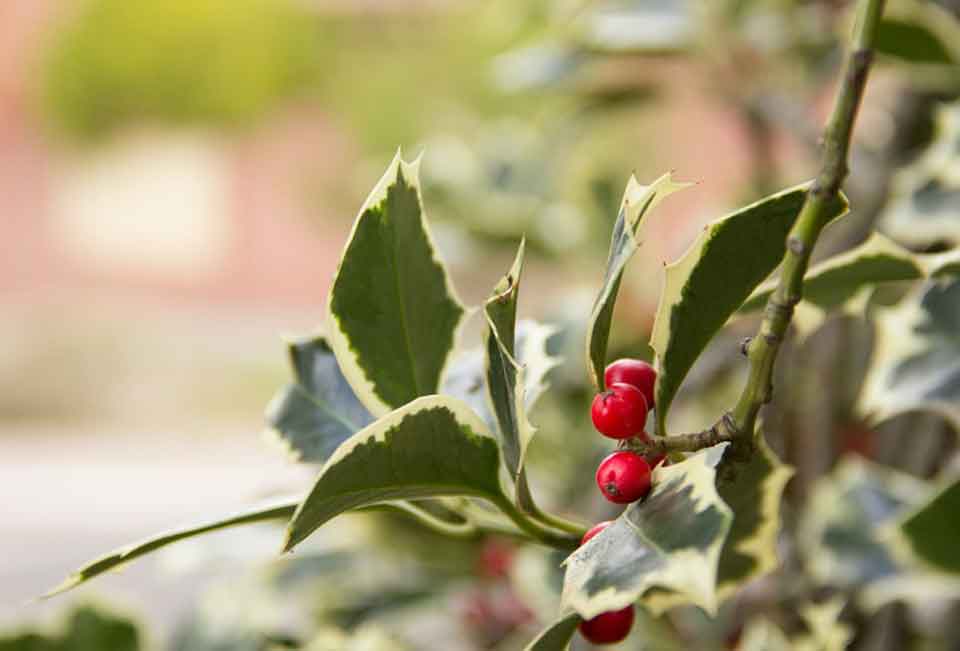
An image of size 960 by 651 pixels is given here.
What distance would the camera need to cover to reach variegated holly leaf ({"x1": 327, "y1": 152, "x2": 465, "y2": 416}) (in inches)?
12.8

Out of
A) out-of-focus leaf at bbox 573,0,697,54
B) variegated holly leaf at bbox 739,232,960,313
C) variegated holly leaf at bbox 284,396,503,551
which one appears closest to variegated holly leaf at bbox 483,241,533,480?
variegated holly leaf at bbox 284,396,503,551

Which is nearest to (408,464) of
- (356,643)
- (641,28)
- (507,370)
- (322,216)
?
(507,370)

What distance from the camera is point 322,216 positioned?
23.3 feet

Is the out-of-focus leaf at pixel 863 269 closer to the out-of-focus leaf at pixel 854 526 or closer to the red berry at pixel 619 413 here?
the red berry at pixel 619 413

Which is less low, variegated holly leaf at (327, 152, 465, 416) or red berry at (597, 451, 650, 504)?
variegated holly leaf at (327, 152, 465, 416)

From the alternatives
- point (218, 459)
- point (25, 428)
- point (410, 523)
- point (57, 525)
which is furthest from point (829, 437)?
point (25, 428)

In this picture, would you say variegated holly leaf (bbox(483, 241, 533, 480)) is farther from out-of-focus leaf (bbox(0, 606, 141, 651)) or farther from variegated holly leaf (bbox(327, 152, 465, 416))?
out-of-focus leaf (bbox(0, 606, 141, 651))

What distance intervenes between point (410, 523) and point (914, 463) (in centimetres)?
33

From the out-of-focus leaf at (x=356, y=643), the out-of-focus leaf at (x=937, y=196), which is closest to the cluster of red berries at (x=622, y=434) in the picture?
the out-of-focus leaf at (x=356, y=643)

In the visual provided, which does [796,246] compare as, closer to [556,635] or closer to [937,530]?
[556,635]

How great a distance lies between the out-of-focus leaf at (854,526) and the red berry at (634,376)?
379mm

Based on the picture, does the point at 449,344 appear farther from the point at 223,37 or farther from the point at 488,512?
the point at 223,37

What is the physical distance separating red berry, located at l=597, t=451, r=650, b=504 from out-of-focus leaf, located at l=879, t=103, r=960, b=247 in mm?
348

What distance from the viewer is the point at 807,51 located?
3.22 ft
